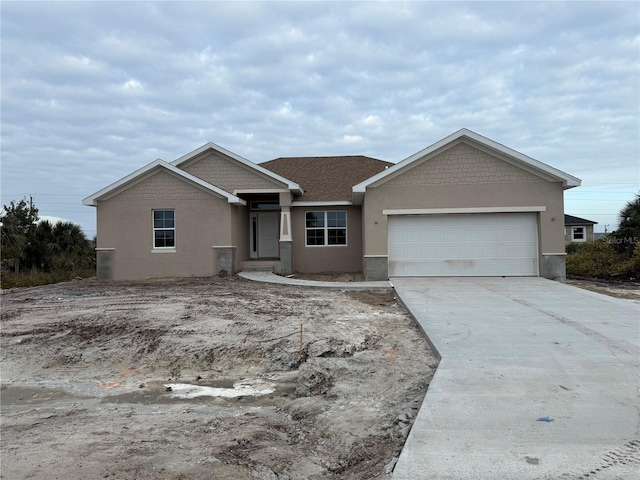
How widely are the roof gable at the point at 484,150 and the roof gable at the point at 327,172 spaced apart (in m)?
3.60

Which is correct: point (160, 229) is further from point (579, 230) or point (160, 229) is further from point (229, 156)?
point (579, 230)

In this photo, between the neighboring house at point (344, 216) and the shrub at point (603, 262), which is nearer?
the neighboring house at point (344, 216)

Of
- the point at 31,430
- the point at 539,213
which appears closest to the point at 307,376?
the point at 31,430

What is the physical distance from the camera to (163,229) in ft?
59.7

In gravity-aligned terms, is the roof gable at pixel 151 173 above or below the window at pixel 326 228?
above

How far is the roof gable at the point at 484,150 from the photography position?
15336mm

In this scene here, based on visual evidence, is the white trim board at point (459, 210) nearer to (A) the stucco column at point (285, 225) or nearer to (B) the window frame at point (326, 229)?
(B) the window frame at point (326, 229)

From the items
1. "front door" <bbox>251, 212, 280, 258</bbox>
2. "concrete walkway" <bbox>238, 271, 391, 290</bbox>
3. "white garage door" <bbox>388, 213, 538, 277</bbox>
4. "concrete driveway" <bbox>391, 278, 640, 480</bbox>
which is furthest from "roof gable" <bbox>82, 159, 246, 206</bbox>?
"concrete driveway" <bbox>391, 278, 640, 480</bbox>

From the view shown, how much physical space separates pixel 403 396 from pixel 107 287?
44.1ft

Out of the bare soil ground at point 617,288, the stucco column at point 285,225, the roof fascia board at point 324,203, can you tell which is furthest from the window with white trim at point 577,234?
the stucco column at point 285,225

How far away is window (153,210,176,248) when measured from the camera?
1819cm

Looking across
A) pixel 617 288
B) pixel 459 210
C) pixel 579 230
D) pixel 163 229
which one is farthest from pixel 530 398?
pixel 579 230

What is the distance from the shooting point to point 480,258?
15945 mm

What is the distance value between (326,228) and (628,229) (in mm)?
12203
